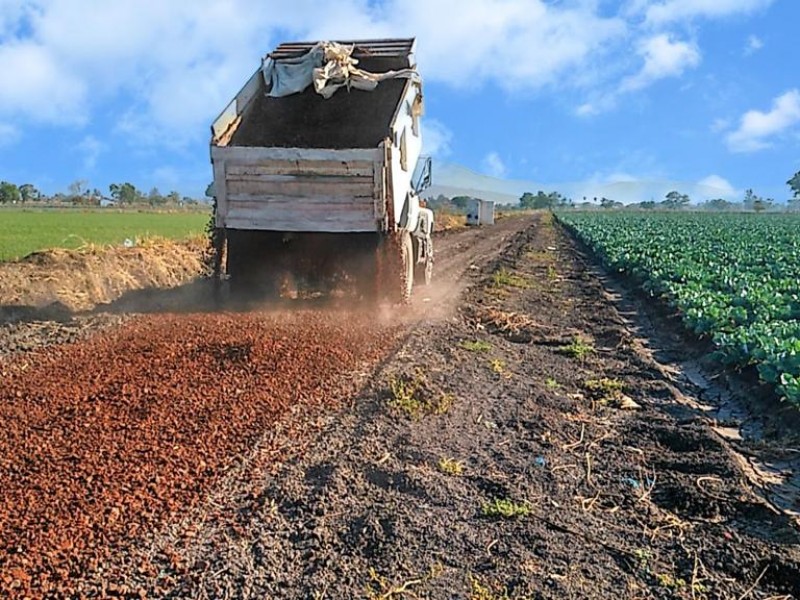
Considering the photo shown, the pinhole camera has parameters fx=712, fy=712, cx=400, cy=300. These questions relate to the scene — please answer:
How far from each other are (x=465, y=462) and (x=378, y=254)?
17.4 ft

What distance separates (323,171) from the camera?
9305mm

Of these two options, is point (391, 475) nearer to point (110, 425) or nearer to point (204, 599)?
point (204, 599)

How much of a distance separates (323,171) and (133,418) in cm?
473

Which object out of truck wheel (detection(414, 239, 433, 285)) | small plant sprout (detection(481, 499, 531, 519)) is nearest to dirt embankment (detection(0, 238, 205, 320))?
truck wheel (detection(414, 239, 433, 285))

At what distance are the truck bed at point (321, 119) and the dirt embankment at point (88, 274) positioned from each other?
3.80m

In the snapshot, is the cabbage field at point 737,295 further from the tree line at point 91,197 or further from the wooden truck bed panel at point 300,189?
the tree line at point 91,197

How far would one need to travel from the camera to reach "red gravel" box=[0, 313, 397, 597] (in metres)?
3.77

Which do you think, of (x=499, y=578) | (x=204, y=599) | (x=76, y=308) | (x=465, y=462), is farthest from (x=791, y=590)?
(x=76, y=308)

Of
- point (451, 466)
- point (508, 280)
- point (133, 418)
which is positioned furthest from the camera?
point (508, 280)

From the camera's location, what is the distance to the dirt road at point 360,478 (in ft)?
11.7

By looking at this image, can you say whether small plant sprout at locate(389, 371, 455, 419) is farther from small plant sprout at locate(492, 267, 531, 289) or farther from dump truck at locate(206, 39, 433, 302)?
small plant sprout at locate(492, 267, 531, 289)

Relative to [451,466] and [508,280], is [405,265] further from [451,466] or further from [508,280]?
[508,280]

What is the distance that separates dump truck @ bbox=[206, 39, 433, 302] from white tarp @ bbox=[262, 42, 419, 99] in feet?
0.05

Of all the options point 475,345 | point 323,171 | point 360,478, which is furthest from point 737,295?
point 360,478
